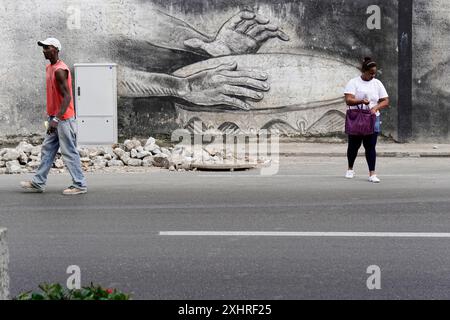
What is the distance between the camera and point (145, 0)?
56.1 feet

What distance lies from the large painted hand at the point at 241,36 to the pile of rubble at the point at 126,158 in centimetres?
368

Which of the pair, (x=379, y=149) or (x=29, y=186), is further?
(x=379, y=149)

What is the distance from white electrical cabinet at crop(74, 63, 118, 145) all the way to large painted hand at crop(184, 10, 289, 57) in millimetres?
1959

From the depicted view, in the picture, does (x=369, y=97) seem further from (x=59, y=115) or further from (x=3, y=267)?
(x=3, y=267)

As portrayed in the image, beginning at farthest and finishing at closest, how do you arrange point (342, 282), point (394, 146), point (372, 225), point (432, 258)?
1. point (394, 146)
2. point (372, 225)
3. point (432, 258)
4. point (342, 282)

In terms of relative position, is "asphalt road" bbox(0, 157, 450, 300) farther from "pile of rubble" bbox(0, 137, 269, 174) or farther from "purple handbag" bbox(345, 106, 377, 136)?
"pile of rubble" bbox(0, 137, 269, 174)

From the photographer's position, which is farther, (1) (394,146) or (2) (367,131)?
(1) (394,146)

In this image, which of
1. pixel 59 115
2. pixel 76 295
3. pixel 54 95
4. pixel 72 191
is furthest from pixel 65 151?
pixel 76 295

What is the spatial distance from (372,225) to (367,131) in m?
3.43

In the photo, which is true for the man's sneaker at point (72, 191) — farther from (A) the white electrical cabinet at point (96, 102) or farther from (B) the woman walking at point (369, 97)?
(A) the white electrical cabinet at point (96, 102)

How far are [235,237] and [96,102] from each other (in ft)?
31.5

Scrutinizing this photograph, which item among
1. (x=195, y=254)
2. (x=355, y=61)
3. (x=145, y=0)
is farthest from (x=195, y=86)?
(x=195, y=254)

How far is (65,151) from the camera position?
987 centimetres
